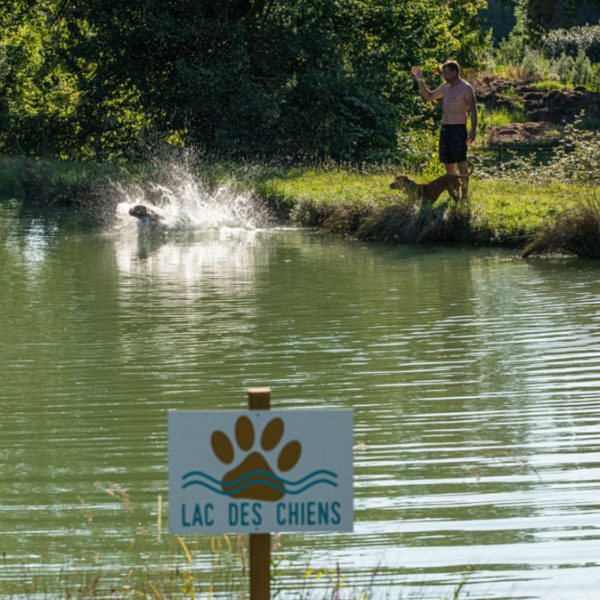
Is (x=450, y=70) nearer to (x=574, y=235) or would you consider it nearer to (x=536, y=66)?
(x=574, y=235)

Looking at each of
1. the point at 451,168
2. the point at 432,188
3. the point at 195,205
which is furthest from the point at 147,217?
the point at 451,168

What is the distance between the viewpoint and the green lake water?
Answer: 227 inches

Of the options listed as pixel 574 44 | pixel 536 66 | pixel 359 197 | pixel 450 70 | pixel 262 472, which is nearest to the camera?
pixel 262 472

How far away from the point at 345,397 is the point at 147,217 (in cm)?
1354

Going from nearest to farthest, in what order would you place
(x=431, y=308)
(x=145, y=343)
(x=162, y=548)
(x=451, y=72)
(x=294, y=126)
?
(x=162, y=548)
(x=145, y=343)
(x=431, y=308)
(x=451, y=72)
(x=294, y=126)

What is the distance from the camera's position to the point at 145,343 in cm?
1128

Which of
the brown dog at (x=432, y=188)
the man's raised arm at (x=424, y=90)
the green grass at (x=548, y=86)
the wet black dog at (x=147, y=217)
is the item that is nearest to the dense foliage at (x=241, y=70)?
the wet black dog at (x=147, y=217)

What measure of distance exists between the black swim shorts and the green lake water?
148cm

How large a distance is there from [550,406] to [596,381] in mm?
912

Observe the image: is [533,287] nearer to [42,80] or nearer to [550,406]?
[550,406]

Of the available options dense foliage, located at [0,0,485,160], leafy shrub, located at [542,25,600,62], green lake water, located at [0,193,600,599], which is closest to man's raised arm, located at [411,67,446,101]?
green lake water, located at [0,193,600,599]

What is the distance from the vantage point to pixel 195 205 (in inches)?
882

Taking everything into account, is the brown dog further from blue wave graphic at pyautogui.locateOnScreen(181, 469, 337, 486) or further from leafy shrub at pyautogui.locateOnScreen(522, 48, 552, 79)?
leafy shrub at pyautogui.locateOnScreen(522, 48, 552, 79)

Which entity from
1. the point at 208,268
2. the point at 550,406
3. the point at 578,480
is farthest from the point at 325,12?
the point at 578,480
